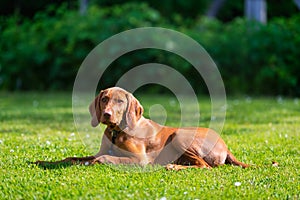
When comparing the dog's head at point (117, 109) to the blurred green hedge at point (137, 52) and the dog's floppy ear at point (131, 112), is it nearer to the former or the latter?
the dog's floppy ear at point (131, 112)

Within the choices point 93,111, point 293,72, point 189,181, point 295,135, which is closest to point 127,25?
point 293,72

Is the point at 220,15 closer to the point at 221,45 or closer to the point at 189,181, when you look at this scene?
the point at 221,45

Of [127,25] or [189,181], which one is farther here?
[127,25]

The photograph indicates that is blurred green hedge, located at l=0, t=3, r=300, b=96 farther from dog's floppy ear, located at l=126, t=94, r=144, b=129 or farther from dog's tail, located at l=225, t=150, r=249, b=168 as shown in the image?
dog's floppy ear, located at l=126, t=94, r=144, b=129

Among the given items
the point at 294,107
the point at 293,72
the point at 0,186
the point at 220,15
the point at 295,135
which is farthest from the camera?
the point at 220,15

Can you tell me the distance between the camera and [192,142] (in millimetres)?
5730

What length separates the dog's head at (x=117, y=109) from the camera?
5496 mm

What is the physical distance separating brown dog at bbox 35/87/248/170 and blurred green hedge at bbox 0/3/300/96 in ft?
34.7

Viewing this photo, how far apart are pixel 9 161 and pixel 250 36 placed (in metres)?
12.2

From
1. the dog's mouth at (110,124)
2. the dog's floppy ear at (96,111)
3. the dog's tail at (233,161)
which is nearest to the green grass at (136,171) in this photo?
the dog's tail at (233,161)

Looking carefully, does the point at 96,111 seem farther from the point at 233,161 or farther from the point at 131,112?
the point at 233,161

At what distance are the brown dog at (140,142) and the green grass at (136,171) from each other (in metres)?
0.22

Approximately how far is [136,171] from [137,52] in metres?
12.0

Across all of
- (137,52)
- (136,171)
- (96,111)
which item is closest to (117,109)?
(96,111)
